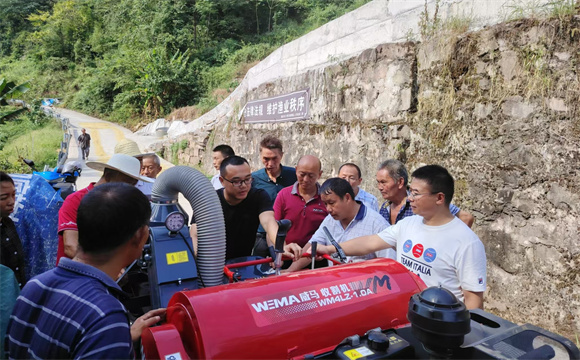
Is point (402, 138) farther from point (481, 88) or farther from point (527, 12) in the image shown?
point (527, 12)

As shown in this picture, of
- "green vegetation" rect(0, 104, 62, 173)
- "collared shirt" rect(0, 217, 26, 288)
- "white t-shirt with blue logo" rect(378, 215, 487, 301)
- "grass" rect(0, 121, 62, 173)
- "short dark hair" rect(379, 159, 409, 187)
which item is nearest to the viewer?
"white t-shirt with blue logo" rect(378, 215, 487, 301)

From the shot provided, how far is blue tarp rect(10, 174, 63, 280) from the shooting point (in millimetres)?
3228

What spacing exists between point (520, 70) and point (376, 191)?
2.40 metres

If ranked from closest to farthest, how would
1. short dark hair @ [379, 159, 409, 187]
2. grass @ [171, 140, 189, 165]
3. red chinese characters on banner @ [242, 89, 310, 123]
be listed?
short dark hair @ [379, 159, 409, 187], red chinese characters on banner @ [242, 89, 310, 123], grass @ [171, 140, 189, 165]

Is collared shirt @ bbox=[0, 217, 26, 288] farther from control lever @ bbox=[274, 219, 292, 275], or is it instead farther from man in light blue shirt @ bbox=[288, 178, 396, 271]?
man in light blue shirt @ bbox=[288, 178, 396, 271]

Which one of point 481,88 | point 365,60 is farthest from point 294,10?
point 481,88

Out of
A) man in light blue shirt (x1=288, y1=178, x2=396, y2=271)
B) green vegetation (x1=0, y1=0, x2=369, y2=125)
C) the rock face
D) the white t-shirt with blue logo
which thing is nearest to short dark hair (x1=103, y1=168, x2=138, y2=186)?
man in light blue shirt (x1=288, y1=178, x2=396, y2=271)

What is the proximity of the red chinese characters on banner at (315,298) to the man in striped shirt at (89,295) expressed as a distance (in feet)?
1.77

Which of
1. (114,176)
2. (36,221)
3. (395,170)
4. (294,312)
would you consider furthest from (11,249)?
(395,170)

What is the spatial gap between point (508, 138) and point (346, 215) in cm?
198

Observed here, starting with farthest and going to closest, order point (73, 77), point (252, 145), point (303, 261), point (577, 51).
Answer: point (73, 77) → point (252, 145) → point (577, 51) → point (303, 261)

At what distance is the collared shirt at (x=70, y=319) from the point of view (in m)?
1.30

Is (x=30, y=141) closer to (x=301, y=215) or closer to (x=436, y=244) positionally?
(x=301, y=215)

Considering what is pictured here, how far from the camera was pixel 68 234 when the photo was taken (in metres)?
2.68
